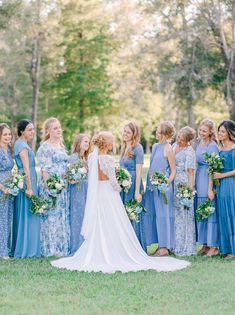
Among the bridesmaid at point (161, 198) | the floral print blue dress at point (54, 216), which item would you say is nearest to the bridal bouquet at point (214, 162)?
the bridesmaid at point (161, 198)

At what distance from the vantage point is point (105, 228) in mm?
8930

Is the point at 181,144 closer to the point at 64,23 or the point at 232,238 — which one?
the point at 232,238

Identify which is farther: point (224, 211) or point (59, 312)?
point (224, 211)

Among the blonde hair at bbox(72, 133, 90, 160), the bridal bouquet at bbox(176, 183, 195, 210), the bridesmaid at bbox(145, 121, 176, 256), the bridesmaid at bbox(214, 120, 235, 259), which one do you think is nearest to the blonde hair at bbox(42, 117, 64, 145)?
the blonde hair at bbox(72, 133, 90, 160)

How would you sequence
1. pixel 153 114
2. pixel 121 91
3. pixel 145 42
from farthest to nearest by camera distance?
pixel 153 114 < pixel 121 91 < pixel 145 42

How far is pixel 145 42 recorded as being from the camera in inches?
1443

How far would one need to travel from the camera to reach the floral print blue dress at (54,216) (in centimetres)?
988

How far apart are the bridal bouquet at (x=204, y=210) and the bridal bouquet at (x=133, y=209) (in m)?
0.94

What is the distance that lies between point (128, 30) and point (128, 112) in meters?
6.26

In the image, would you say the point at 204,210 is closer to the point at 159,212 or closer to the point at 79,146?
the point at 159,212

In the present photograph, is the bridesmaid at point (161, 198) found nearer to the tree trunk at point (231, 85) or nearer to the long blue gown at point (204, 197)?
the long blue gown at point (204, 197)

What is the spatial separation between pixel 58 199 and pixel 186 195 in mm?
2057

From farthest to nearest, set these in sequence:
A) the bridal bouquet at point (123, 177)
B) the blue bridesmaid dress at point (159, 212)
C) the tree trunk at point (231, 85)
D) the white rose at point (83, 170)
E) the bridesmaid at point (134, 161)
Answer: the tree trunk at point (231, 85) → the blue bridesmaid dress at point (159, 212) → the bridesmaid at point (134, 161) → the white rose at point (83, 170) → the bridal bouquet at point (123, 177)

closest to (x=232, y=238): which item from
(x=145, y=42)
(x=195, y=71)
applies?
(x=195, y=71)
